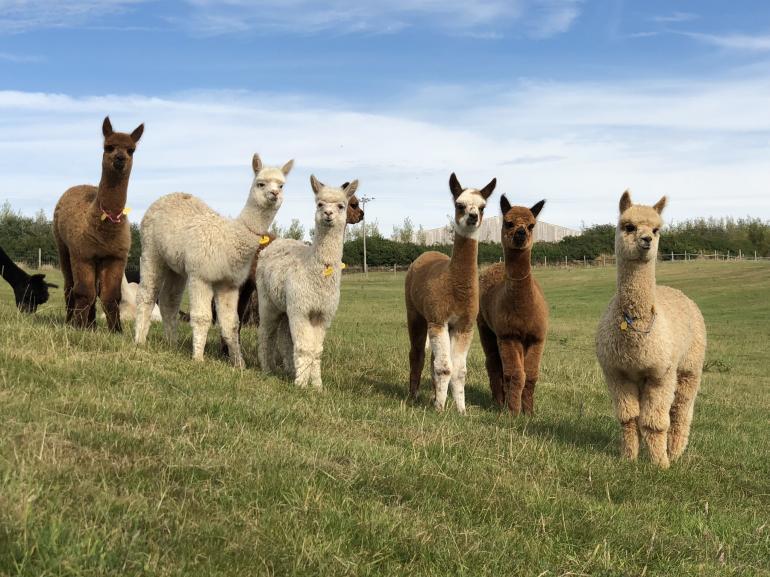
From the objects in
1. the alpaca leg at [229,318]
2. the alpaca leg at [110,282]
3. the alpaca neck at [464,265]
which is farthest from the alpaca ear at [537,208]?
the alpaca leg at [110,282]

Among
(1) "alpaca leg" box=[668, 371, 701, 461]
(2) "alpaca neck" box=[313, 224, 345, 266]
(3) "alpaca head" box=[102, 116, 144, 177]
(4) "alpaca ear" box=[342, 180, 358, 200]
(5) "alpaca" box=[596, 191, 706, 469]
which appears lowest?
(1) "alpaca leg" box=[668, 371, 701, 461]

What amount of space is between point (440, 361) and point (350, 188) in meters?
2.08

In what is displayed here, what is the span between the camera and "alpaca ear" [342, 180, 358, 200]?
905 cm

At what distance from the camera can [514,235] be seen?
8789 millimetres

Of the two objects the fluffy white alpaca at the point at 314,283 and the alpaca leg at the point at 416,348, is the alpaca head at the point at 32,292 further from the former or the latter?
the alpaca leg at the point at 416,348

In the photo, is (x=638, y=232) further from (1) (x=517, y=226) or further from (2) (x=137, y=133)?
(2) (x=137, y=133)

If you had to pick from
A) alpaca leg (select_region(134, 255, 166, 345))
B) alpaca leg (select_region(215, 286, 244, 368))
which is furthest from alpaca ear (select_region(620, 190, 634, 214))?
alpaca leg (select_region(134, 255, 166, 345))

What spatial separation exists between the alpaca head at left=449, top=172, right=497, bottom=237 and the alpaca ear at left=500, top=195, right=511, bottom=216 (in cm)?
18

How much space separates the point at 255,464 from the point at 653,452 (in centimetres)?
366

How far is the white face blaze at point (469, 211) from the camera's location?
340 inches

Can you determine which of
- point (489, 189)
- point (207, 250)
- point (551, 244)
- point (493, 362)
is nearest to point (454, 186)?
point (489, 189)

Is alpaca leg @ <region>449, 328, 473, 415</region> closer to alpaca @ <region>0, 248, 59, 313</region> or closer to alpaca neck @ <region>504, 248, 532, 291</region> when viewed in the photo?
alpaca neck @ <region>504, 248, 532, 291</region>

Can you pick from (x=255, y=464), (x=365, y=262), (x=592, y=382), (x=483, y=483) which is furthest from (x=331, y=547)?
(x=365, y=262)

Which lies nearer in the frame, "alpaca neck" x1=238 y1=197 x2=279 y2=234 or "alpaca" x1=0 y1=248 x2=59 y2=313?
"alpaca neck" x1=238 y1=197 x2=279 y2=234
